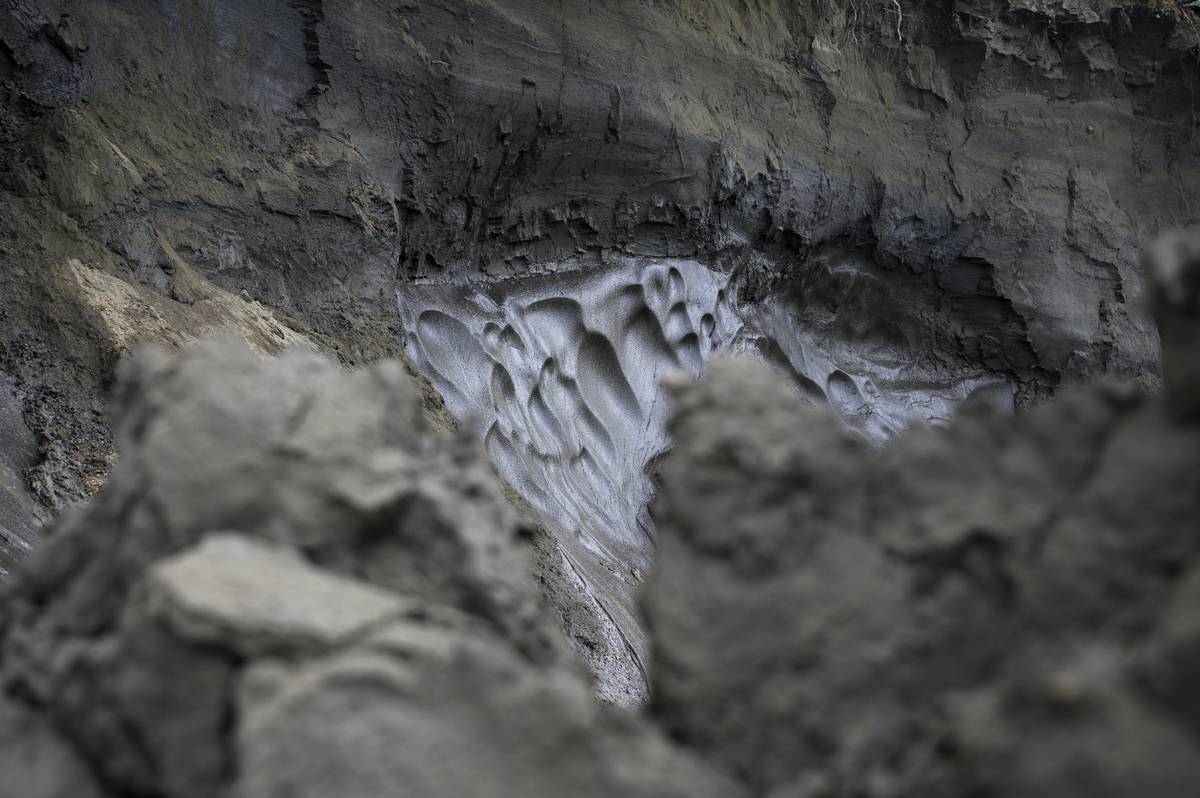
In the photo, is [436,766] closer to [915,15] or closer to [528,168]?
[528,168]

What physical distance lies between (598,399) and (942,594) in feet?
16.6

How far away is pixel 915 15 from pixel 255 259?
4524mm

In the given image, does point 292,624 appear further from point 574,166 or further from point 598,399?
point 598,399

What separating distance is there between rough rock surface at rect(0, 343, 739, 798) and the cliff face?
1.79 metres

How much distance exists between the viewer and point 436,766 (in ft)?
3.80

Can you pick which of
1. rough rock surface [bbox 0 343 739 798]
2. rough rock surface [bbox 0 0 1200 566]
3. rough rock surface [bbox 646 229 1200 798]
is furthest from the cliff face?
rough rock surface [bbox 646 229 1200 798]

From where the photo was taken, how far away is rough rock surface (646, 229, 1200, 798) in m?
1.06

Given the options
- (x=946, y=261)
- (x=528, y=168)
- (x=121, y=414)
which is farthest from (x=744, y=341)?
(x=121, y=414)

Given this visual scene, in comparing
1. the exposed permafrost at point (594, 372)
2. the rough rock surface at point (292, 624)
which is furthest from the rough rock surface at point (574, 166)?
the rough rock surface at point (292, 624)

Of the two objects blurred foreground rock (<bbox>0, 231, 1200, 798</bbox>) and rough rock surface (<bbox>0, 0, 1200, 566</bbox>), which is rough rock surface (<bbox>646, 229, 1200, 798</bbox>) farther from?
rough rock surface (<bbox>0, 0, 1200, 566</bbox>)

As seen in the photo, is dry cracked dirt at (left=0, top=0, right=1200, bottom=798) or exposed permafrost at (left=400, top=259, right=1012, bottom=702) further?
exposed permafrost at (left=400, top=259, right=1012, bottom=702)

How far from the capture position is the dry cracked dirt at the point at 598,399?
1187 millimetres

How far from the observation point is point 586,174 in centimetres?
606

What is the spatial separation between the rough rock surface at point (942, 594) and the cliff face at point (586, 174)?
7.33ft
